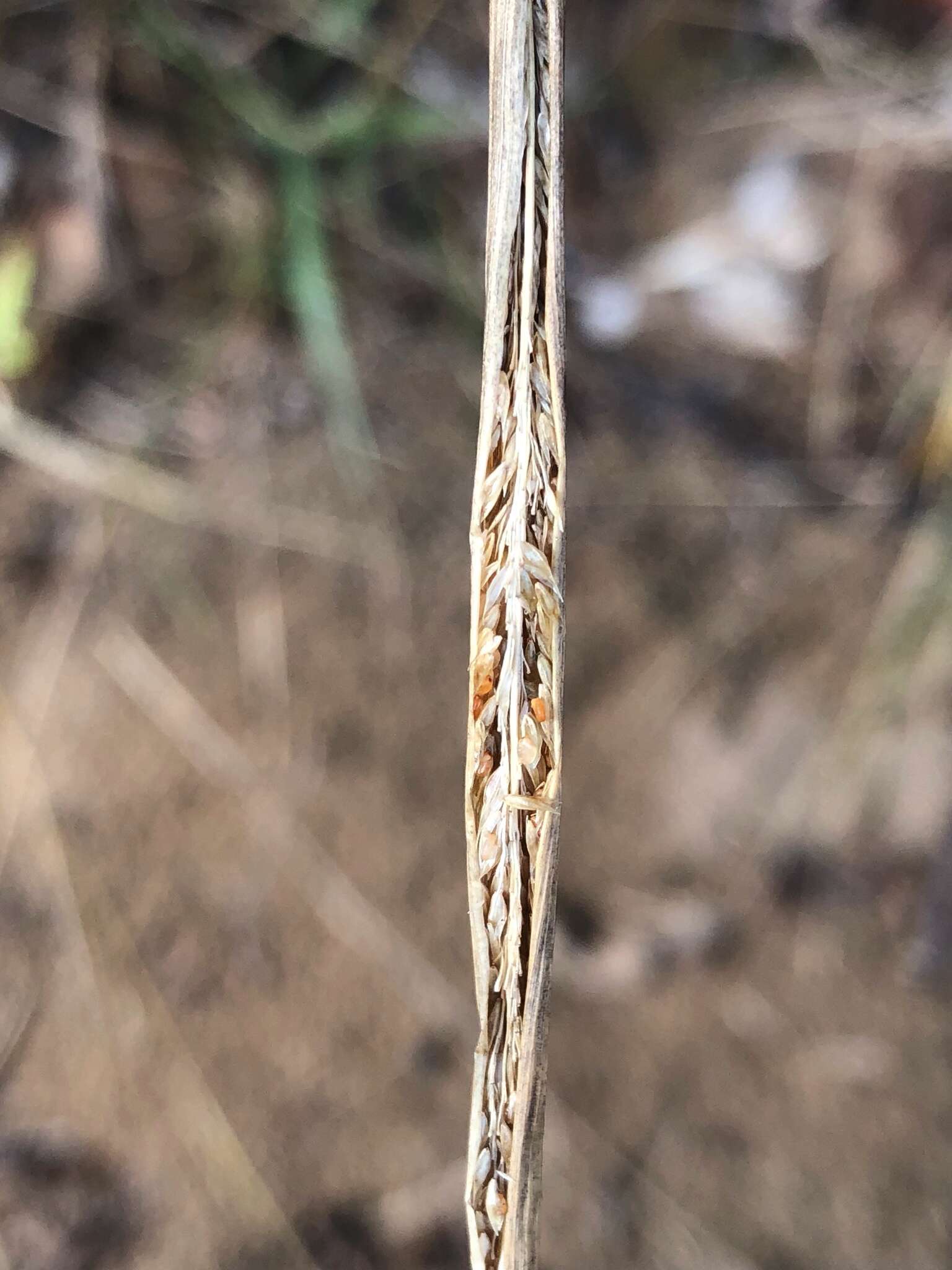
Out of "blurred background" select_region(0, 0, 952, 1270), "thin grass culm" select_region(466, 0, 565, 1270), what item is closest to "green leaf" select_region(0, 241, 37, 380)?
"blurred background" select_region(0, 0, 952, 1270)

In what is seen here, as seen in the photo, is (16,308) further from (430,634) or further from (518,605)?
(518,605)

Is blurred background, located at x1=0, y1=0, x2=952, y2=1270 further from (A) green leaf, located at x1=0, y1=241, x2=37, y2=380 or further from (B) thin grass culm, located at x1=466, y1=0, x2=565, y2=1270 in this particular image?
(B) thin grass culm, located at x1=466, y1=0, x2=565, y2=1270

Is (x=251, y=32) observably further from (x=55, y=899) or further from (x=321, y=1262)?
(x=321, y=1262)

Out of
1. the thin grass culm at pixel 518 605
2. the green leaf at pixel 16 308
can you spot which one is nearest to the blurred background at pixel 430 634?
the green leaf at pixel 16 308

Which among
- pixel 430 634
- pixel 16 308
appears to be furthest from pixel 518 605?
pixel 16 308

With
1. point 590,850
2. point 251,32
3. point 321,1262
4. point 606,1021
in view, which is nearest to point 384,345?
point 251,32

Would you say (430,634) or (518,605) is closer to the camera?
(518,605)
